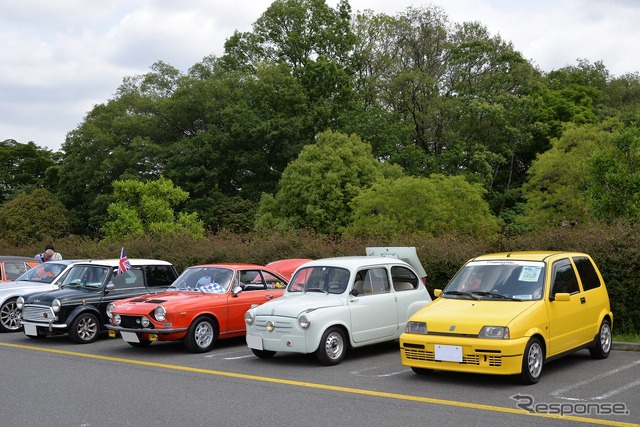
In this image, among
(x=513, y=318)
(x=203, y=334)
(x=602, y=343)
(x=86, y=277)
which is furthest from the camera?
(x=86, y=277)

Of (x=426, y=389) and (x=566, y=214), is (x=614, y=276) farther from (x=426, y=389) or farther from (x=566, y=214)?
(x=566, y=214)

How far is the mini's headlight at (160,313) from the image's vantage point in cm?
1257

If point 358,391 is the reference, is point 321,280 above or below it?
above

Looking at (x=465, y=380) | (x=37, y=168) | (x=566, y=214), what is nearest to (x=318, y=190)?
(x=566, y=214)

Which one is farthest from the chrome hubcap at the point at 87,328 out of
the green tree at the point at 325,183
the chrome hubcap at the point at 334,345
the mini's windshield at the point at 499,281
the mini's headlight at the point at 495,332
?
the green tree at the point at 325,183

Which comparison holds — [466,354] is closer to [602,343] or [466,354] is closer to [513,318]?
[513,318]

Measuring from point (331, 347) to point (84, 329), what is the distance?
6.14 m

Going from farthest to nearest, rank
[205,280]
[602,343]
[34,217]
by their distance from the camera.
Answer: [34,217] < [205,280] < [602,343]

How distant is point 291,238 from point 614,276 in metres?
9.61

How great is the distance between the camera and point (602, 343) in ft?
36.0

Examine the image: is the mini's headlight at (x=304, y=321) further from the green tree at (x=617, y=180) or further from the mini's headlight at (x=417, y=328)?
the green tree at (x=617, y=180)

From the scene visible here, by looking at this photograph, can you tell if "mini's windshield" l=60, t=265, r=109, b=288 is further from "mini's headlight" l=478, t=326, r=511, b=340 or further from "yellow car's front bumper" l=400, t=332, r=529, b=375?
"mini's headlight" l=478, t=326, r=511, b=340

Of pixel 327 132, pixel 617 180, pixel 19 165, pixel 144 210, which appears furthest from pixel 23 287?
pixel 19 165

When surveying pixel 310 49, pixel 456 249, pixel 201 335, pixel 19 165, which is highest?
pixel 310 49
